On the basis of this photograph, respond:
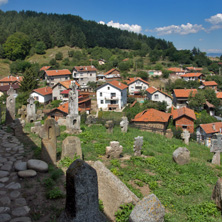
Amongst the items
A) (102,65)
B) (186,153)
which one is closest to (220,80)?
(102,65)

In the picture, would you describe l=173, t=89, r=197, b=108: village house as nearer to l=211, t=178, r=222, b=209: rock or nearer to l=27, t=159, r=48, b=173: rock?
l=211, t=178, r=222, b=209: rock

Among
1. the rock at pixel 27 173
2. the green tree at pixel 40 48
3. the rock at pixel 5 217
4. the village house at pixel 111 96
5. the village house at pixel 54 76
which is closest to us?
the rock at pixel 5 217

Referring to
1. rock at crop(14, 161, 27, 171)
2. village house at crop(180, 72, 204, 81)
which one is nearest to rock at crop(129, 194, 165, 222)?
rock at crop(14, 161, 27, 171)

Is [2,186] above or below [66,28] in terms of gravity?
below

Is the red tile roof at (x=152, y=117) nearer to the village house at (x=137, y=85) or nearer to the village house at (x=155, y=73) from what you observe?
the village house at (x=137, y=85)

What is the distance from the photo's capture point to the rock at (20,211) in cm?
447

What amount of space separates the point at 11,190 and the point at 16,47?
90.9 metres

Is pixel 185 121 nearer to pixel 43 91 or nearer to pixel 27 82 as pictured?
pixel 43 91

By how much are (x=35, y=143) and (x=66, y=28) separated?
4231 inches

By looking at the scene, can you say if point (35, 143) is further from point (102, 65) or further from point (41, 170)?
point (102, 65)

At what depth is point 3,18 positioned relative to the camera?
11519 centimetres

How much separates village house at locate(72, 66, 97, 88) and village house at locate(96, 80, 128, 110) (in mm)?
19513

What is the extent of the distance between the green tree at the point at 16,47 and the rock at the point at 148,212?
3612 inches

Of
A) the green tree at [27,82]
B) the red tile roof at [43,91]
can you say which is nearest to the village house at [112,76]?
the red tile roof at [43,91]
